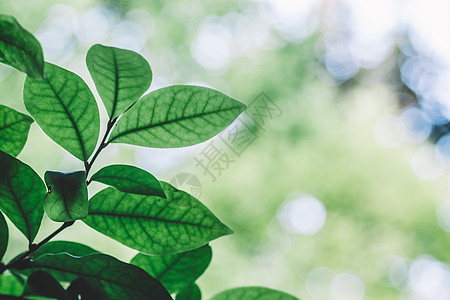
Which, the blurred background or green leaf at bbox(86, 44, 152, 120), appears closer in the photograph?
green leaf at bbox(86, 44, 152, 120)

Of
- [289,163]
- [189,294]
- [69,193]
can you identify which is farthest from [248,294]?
[289,163]

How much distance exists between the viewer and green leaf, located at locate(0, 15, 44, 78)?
22 centimetres

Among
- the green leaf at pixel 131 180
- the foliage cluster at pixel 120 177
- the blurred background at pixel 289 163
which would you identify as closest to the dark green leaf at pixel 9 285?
the foliage cluster at pixel 120 177

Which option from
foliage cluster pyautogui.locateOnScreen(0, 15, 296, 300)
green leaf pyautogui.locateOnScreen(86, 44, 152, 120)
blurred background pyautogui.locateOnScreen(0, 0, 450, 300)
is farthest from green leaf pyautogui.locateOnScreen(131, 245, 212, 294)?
blurred background pyautogui.locateOnScreen(0, 0, 450, 300)

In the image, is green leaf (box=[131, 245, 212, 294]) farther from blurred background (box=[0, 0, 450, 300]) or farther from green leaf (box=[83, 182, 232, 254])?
blurred background (box=[0, 0, 450, 300])

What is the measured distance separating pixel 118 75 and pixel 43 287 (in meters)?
Result: 0.14

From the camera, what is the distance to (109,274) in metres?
0.25

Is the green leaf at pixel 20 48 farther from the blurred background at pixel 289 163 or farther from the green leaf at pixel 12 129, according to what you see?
the blurred background at pixel 289 163

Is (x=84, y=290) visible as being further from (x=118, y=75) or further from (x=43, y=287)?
(x=118, y=75)

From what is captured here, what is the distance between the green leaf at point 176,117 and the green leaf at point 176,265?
3.4 inches

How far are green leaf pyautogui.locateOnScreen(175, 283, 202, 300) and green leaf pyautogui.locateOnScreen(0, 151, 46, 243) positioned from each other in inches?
4.2

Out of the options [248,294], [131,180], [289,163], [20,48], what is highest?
[20,48]

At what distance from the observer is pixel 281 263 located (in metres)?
3.40

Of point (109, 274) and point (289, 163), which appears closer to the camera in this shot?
point (109, 274)
